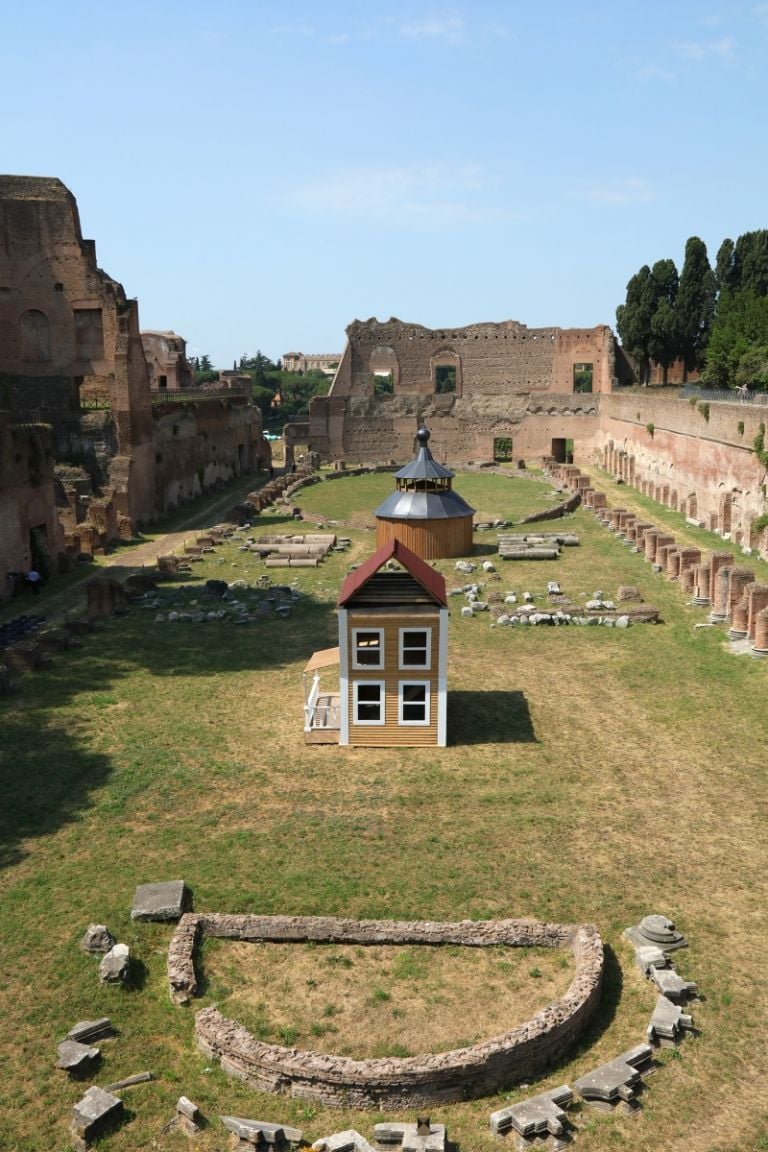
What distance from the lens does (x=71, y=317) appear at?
34906mm

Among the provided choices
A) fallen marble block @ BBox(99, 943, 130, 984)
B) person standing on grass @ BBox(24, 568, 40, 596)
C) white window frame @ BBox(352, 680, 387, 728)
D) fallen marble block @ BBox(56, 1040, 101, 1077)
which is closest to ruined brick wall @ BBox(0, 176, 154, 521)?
person standing on grass @ BBox(24, 568, 40, 596)

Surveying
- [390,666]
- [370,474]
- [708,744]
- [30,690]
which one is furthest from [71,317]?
[708,744]

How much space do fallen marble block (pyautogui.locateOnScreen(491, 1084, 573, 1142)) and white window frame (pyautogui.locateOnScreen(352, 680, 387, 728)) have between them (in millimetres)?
7099

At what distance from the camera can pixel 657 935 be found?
8.66 metres

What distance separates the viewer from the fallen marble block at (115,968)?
27.1ft

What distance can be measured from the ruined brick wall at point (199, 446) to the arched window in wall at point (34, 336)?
14.7 feet

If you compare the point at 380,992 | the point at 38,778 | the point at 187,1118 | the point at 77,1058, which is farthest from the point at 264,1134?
the point at 38,778

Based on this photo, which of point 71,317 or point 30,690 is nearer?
point 30,690

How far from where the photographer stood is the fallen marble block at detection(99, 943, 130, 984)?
8.27 metres

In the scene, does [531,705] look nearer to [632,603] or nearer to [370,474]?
[632,603]

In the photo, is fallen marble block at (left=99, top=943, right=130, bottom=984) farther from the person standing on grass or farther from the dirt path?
the person standing on grass

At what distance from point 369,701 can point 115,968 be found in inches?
235

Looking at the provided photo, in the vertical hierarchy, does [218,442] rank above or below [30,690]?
above

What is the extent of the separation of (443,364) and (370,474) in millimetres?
15695
